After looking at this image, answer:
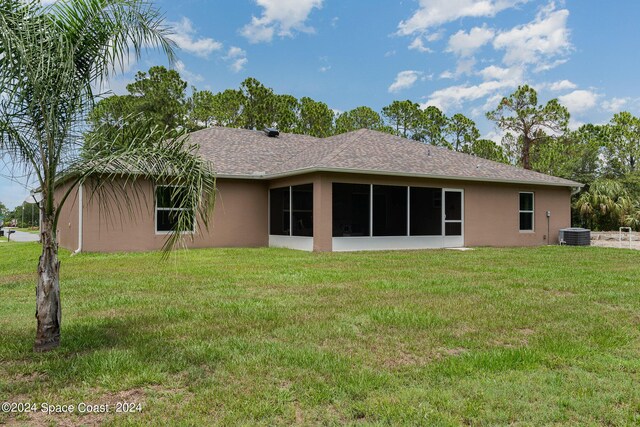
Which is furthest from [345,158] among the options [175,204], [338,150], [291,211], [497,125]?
[497,125]

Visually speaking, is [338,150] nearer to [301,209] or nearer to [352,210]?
[301,209]

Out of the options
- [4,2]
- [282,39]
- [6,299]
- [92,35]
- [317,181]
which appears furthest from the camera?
[282,39]

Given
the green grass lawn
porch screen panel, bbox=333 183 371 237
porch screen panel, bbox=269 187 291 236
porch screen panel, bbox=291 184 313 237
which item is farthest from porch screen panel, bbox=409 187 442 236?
the green grass lawn

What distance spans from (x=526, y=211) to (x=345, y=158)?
801cm

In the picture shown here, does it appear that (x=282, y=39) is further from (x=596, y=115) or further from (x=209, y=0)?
(x=596, y=115)

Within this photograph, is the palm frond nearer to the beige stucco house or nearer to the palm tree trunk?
the palm tree trunk

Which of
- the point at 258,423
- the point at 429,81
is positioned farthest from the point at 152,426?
the point at 429,81

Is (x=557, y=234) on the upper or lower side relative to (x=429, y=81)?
lower

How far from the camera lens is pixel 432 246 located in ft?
50.8

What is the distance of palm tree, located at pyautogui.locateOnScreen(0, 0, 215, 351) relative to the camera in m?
3.74

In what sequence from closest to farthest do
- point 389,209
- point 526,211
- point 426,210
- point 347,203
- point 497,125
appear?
point 426,210, point 526,211, point 347,203, point 389,209, point 497,125

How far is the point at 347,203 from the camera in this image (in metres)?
18.0

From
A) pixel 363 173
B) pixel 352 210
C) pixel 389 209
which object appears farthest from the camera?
pixel 389 209

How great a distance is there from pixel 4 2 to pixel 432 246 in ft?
44.7
